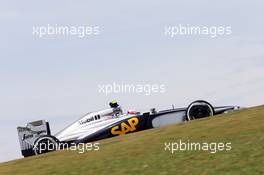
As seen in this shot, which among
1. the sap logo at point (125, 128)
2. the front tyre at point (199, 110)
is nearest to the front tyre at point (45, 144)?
the sap logo at point (125, 128)

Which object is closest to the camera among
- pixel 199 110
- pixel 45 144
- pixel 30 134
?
pixel 199 110

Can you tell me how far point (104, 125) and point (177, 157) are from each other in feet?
30.9

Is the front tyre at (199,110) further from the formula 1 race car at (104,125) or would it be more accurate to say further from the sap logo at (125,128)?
the sap logo at (125,128)

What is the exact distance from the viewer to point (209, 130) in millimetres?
11711

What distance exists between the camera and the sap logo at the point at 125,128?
17.5 m

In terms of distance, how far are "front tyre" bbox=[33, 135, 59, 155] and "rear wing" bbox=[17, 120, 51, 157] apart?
75cm

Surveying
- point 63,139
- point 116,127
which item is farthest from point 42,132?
point 116,127

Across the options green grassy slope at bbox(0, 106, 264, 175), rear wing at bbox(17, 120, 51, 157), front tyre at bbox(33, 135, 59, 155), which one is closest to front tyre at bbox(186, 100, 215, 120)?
green grassy slope at bbox(0, 106, 264, 175)

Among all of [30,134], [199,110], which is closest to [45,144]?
[30,134]

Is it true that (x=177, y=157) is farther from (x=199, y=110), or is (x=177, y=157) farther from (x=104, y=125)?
(x=104, y=125)

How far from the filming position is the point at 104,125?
59.0 feet

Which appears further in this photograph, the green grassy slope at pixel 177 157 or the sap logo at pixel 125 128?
the sap logo at pixel 125 128

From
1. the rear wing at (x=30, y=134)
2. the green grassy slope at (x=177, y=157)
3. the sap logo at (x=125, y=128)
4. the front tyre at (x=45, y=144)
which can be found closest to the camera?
the green grassy slope at (x=177, y=157)

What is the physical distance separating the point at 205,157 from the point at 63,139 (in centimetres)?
1061
